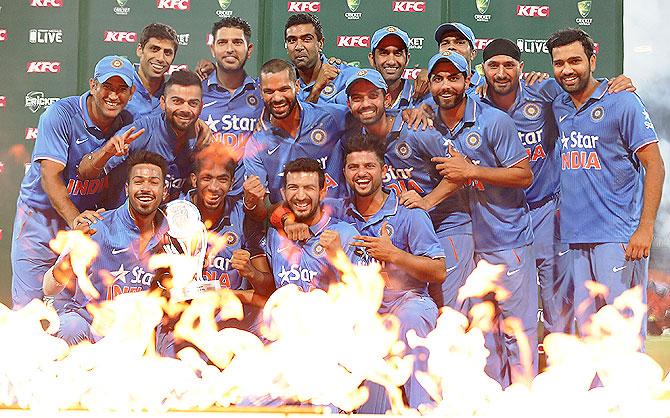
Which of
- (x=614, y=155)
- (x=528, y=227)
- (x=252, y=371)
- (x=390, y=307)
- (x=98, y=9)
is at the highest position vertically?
(x=98, y=9)

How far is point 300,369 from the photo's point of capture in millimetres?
4602

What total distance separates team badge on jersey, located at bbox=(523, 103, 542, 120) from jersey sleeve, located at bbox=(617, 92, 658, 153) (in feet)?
1.43

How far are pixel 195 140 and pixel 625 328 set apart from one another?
250 cm

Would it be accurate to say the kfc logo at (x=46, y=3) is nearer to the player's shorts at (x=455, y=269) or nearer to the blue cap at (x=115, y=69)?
the blue cap at (x=115, y=69)

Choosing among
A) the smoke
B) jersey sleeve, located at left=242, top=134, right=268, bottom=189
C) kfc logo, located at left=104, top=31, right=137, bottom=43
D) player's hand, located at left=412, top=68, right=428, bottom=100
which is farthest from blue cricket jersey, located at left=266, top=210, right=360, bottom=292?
the smoke

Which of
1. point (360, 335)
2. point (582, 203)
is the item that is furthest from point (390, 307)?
point (582, 203)

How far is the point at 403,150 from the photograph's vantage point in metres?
4.82


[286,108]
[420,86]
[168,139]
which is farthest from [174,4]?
[420,86]

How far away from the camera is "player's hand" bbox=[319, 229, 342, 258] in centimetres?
469

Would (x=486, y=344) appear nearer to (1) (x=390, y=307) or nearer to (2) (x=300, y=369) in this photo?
(1) (x=390, y=307)

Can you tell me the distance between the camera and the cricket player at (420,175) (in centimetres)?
476

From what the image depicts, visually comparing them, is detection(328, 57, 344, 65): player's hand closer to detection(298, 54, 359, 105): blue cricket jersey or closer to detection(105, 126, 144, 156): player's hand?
detection(298, 54, 359, 105): blue cricket jersey

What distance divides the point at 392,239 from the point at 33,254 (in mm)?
1958

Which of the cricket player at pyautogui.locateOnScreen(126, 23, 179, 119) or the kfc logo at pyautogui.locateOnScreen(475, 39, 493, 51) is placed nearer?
the cricket player at pyautogui.locateOnScreen(126, 23, 179, 119)
